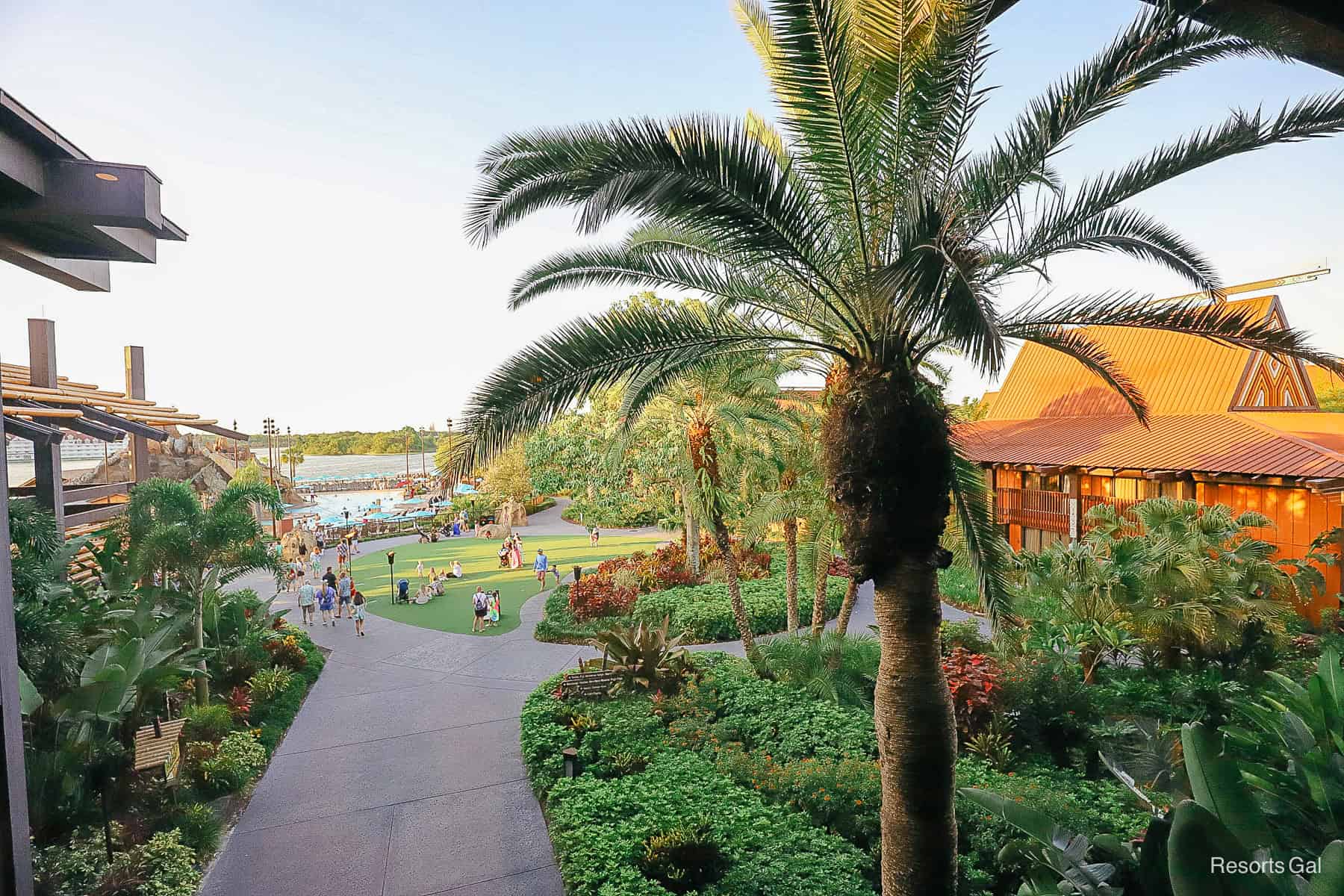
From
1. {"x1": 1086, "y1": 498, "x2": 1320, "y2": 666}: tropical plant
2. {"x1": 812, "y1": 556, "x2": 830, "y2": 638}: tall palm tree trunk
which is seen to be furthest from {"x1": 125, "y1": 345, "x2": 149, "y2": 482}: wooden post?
{"x1": 1086, "y1": 498, "x2": 1320, "y2": 666}: tropical plant

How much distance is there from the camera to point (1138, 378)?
18047mm

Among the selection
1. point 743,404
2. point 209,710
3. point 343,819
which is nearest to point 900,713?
point 343,819

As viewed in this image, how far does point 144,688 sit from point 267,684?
2.92m

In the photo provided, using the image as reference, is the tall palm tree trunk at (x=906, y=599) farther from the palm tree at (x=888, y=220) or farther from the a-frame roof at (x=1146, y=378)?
the a-frame roof at (x=1146, y=378)

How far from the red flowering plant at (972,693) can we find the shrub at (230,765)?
8.91 m

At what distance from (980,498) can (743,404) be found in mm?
5795

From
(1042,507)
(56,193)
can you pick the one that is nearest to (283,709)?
(56,193)

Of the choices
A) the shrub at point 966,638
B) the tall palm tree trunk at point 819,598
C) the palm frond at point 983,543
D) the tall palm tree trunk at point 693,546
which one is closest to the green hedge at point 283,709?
the tall palm tree trunk at point 819,598

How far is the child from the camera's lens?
615 inches

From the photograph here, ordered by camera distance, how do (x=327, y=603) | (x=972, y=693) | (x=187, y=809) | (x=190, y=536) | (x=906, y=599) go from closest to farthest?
1. (x=906, y=599)
2. (x=187, y=809)
3. (x=972, y=693)
4. (x=190, y=536)
5. (x=327, y=603)

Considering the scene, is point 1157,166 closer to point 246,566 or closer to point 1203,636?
point 1203,636

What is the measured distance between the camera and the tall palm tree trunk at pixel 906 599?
4598mm

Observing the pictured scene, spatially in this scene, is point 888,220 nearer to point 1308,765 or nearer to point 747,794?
point 1308,765

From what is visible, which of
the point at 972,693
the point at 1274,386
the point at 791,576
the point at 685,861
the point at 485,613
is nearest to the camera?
the point at 685,861
